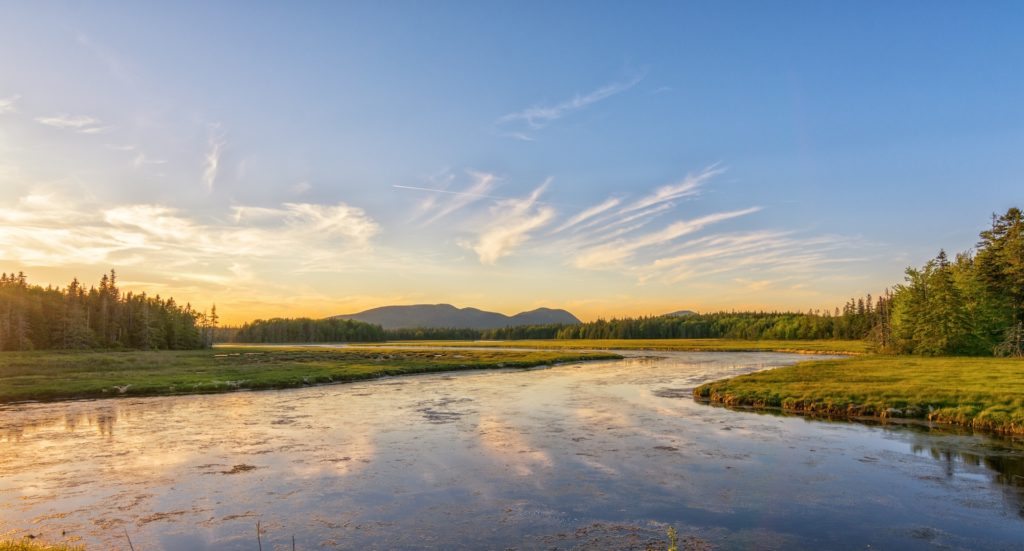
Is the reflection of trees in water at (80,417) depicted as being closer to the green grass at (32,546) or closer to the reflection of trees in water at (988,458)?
the green grass at (32,546)

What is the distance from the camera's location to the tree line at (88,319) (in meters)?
94.4

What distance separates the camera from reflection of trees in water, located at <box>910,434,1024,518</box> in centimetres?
1662

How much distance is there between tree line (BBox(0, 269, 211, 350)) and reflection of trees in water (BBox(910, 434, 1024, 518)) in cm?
12031

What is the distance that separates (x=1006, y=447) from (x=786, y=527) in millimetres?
15909

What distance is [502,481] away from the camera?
1803cm

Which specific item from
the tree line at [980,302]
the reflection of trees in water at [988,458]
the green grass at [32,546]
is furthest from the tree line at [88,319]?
the tree line at [980,302]

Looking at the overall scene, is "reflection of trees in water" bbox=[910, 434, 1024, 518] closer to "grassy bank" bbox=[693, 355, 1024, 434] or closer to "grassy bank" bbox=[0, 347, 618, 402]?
"grassy bank" bbox=[693, 355, 1024, 434]

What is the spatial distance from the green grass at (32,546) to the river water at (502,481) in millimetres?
932

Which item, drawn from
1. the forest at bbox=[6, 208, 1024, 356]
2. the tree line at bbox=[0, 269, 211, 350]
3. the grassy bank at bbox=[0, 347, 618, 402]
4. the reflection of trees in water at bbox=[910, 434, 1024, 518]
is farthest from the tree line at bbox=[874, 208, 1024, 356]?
the tree line at bbox=[0, 269, 211, 350]

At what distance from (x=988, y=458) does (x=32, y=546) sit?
29.5 m

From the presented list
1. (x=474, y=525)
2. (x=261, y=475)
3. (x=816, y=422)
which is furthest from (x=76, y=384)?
(x=816, y=422)

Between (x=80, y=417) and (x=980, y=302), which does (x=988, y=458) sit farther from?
(x=980, y=302)

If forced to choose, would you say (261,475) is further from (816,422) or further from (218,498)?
(816,422)

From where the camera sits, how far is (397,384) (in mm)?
→ 52656
